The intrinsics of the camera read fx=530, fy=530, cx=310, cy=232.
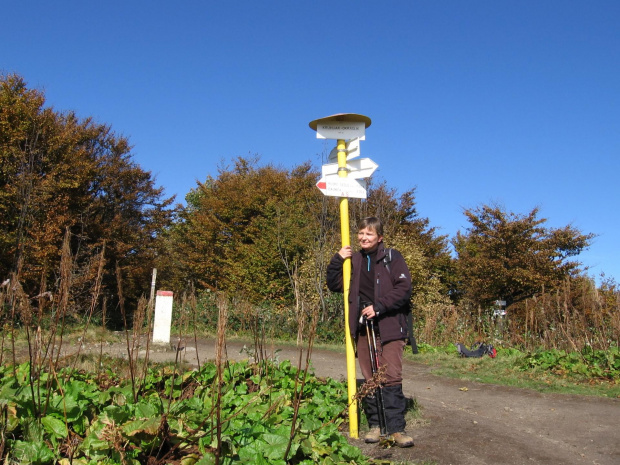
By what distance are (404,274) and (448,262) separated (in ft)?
83.5

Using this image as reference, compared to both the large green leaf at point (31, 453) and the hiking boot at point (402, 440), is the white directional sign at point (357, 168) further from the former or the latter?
the large green leaf at point (31, 453)

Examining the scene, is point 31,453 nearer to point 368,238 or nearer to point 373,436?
point 373,436

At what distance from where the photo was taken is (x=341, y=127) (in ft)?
15.0

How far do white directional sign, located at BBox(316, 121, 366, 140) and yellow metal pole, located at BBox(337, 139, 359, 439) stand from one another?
0.22 ft

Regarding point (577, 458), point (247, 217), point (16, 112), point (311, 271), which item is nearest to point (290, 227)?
point (311, 271)

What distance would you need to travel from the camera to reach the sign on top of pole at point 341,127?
4535mm

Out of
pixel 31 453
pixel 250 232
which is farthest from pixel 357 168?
pixel 250 232

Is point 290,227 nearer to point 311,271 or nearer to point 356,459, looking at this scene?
point 311,271

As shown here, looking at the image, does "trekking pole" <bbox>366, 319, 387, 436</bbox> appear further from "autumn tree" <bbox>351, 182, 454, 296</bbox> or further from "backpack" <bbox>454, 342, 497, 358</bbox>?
"autumn tree" <bbox>351, 182, 454, 296</bbox>

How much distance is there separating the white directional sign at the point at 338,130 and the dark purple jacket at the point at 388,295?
38.6 inches

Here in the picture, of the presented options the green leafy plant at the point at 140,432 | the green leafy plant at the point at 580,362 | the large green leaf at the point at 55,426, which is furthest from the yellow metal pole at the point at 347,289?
the green leafy plant at the point at 580,362

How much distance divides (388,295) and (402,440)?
1.06 meters

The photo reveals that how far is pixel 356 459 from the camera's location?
3.00 m

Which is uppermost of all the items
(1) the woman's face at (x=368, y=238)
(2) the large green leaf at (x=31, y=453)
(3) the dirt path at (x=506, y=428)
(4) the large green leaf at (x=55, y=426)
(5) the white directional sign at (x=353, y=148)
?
(5) the white directional sign at (x=353, y=148)
